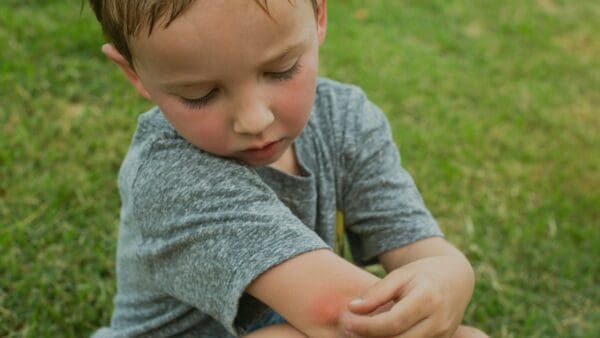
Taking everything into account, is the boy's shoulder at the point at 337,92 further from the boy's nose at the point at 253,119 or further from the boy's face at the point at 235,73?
the boy's nose at the point at 253,119

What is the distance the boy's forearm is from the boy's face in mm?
338

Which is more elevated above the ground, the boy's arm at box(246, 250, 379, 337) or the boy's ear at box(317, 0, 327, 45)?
the boy's ear at box(317, 0, 327, 45)

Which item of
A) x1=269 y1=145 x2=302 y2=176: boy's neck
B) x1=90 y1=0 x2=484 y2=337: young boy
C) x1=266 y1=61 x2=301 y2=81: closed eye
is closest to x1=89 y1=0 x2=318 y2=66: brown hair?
x1=90 y1=0 x2=484 y2=337: young boy

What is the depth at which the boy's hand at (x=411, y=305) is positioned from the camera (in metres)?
1.34

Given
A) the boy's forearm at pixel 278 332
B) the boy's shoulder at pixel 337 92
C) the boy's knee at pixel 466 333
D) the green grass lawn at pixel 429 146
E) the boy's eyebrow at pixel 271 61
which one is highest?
the boy's eyebrow at pixel 271 61

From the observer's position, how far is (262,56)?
133 cm

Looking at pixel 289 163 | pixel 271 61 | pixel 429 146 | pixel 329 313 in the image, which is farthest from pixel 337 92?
pixel 429 146

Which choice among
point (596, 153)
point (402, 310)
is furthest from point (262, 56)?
point (596, 153)

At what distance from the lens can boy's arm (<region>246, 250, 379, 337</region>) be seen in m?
1.40

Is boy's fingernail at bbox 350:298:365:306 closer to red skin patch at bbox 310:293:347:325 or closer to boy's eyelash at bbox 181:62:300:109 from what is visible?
red skin patch at bbox 310:293:347:325

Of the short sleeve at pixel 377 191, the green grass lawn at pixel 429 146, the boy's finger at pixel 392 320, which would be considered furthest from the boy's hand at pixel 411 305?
the green grass lawn at pixel 429 146

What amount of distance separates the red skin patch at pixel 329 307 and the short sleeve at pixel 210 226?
3.8 inches

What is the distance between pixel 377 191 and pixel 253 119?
0.56 m

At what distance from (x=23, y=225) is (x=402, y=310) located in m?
1.38
